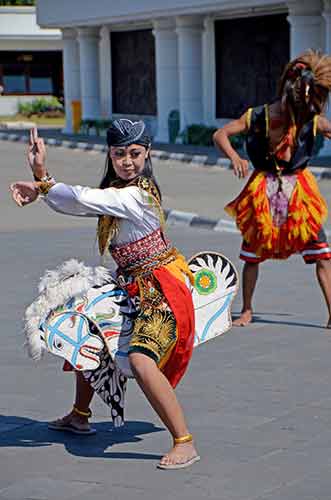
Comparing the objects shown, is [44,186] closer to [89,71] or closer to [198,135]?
[198,135]

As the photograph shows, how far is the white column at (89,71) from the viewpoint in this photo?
33.2m

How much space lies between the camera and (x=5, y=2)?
6262cm

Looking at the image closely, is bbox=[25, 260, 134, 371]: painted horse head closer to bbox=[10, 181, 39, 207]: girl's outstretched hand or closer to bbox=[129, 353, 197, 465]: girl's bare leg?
bbox=[129, 353, 197, 465]: girl's bare leg

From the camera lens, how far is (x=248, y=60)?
26391 millimetres

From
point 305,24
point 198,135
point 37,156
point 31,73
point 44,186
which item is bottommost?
point 198,135

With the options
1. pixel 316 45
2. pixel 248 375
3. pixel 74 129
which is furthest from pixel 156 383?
pixel 74 129

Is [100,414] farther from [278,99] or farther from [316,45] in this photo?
[316,45]

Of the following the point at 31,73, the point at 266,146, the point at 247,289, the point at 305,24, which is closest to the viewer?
the point at 266,146

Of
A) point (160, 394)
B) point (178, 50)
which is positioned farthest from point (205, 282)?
point (178, 50)

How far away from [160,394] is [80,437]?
87 centimetres

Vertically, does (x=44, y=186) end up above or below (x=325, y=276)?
above

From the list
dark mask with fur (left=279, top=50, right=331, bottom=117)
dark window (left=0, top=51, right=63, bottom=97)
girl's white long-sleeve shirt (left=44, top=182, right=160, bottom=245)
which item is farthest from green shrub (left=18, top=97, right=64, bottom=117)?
girl's white long-sleeve shirt (left=44, top=182, right=160, bottom=245)

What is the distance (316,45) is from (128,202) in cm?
1812

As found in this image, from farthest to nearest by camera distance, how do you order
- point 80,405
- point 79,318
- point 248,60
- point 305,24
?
point 248,60 < point 305,24 < point 80,405 < point 79,318
